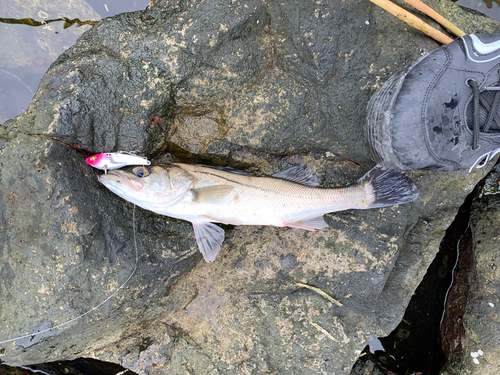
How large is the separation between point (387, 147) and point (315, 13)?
151 centimetres

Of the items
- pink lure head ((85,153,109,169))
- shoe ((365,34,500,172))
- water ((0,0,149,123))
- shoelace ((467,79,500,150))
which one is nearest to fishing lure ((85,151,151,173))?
pink lure head ((85,153,109,169))

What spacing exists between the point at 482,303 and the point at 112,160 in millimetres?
4546

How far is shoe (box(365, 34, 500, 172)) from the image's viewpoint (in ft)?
9.45

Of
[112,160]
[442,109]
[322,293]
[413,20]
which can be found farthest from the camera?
[322,293]

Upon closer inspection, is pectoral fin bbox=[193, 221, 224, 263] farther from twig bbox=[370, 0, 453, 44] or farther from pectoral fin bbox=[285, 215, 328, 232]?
twig bbox=[370, 0, 453, 44]

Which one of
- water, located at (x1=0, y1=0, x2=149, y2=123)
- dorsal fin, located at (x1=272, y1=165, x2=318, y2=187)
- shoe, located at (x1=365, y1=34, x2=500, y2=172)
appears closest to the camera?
shoe, located at (x1=365, y1=34, x2=500, y2=172)

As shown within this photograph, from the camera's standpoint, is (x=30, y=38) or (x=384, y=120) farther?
(x=30, y=38)

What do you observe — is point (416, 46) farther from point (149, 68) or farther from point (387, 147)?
point (149, 68)

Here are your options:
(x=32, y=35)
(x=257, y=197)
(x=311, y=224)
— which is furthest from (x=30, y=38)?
(x=311, y=224)

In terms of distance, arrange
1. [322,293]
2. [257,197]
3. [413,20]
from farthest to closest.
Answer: [322,293] < [257,197] < [413,20]

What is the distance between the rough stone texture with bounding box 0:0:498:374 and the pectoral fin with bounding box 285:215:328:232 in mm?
250

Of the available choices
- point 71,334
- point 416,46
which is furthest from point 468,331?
point 71,334

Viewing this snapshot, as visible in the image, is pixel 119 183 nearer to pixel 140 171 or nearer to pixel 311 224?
pixel 140 171

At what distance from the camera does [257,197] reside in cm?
333
